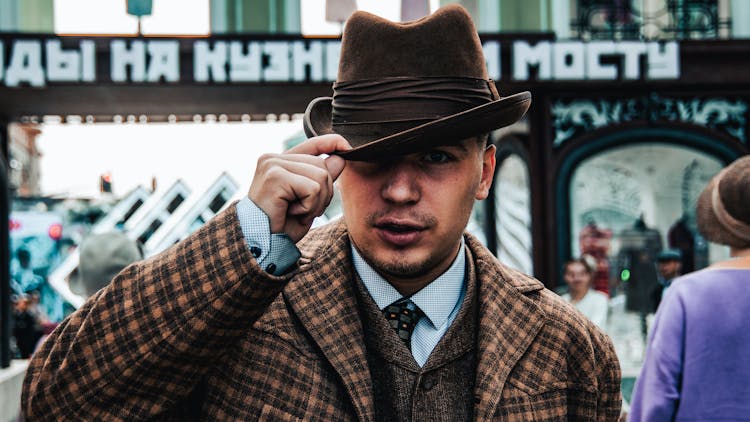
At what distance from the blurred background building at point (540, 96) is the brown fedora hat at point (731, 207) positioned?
574 centimetres

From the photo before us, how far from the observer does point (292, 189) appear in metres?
1.55

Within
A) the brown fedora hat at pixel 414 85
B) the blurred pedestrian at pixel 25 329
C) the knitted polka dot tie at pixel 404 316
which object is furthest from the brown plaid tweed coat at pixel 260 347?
the blurred pedestrian at pixel 25 329

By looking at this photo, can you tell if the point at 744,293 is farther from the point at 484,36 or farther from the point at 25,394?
the point at 484,36

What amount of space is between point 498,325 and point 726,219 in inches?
58.4

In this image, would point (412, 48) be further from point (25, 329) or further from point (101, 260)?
point (25, 329)

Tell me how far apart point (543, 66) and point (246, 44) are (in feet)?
10.3

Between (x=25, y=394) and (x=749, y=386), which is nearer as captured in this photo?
(x=25, y=394)

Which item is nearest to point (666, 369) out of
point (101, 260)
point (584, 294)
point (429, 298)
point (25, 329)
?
point (429, 298)

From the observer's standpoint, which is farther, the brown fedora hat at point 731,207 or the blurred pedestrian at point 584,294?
the blurred pedestrian at point 584,294

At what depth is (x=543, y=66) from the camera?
876cm

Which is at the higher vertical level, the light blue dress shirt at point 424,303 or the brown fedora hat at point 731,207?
the brown fedora hat at point 731,207

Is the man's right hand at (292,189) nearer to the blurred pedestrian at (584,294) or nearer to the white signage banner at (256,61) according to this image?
the blurred pedestrian at (584,294)

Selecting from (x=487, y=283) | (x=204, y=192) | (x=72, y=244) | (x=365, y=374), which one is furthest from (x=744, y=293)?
(x=72, y=244)

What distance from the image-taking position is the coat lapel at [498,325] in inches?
75.6
